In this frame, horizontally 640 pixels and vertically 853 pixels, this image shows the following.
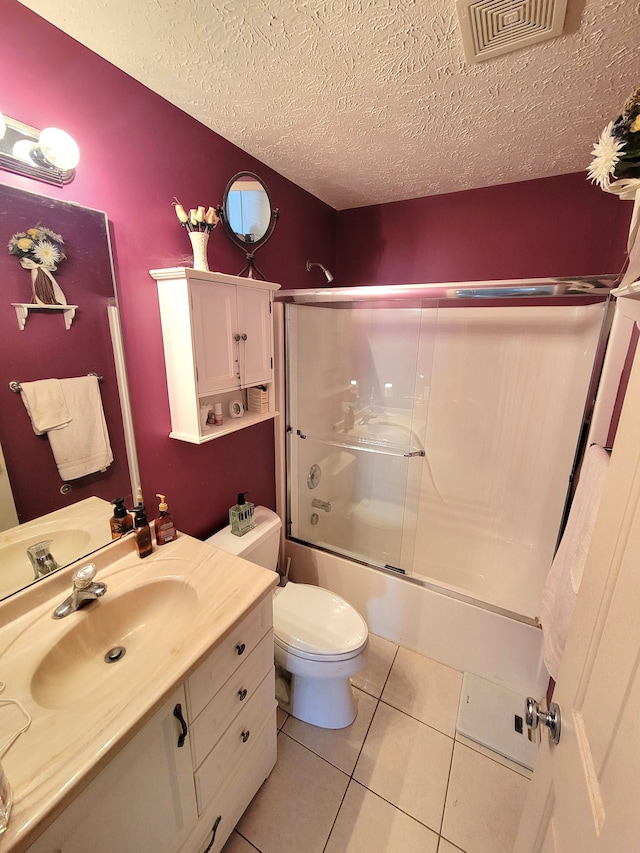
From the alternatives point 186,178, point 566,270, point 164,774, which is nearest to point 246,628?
point 164,774

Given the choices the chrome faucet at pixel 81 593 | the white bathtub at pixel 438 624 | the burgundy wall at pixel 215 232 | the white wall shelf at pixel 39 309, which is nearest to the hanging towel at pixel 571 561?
the white bathtub at pixel 438 624

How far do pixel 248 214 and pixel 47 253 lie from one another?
86cm

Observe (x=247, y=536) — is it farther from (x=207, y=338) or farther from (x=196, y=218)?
(x=196, y=218)

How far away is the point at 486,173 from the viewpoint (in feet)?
5.48

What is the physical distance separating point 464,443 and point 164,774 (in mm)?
1977

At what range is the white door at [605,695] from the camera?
0.47m

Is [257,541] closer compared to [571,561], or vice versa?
[571,561]

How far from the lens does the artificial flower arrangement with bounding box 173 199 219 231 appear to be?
4.00 feet

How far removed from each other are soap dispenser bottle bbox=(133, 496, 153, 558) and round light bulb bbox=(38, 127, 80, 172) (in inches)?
40.3

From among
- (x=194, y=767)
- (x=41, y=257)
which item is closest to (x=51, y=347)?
(x=41, y=257)

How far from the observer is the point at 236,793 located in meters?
1.14

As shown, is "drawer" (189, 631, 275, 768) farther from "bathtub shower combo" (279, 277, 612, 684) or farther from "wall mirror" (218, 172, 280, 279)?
"wall mirror" (218, 172, 280, 279)

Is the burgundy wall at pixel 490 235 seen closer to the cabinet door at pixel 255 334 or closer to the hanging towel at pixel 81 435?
the cabinet door at pixel 255 334

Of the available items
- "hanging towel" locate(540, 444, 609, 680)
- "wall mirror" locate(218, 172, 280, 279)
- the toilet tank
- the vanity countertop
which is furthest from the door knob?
"wall mirror" locate(218, 172, 280, 279)
